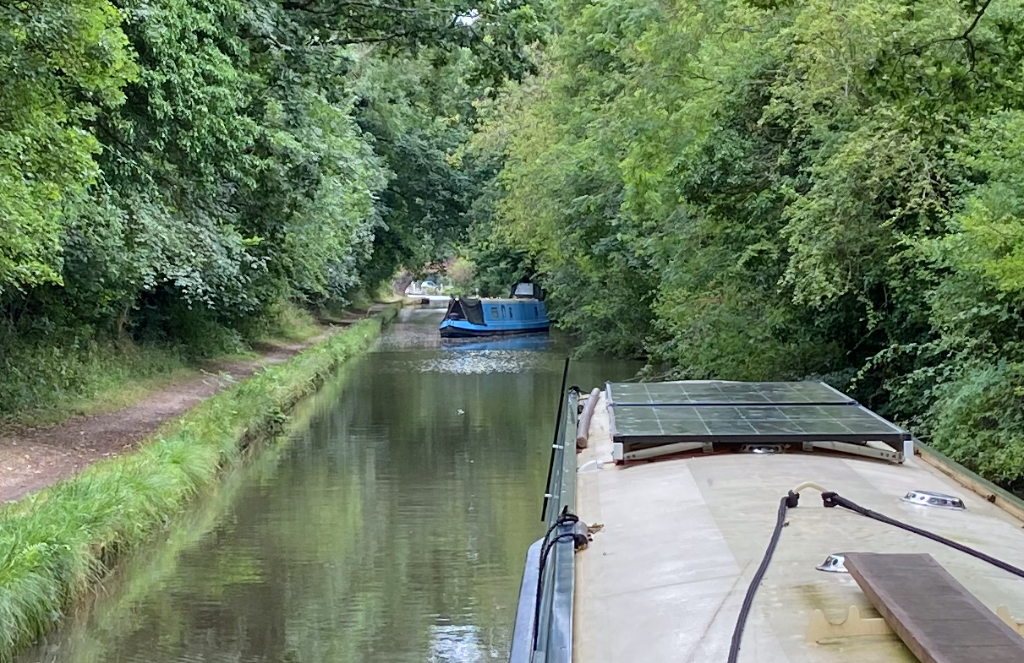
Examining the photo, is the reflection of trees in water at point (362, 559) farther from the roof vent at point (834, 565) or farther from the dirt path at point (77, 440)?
the roof vent at point (834, 565)

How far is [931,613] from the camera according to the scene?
331 cm

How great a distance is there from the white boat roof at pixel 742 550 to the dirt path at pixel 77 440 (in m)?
6.97

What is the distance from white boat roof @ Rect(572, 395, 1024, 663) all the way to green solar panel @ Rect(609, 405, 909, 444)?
0.16 metres

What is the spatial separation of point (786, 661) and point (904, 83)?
5.25m

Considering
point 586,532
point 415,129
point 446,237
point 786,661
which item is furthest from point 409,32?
point 446,237

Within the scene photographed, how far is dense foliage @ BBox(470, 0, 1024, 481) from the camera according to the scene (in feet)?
28.9

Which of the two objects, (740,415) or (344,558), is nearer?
(740,415)

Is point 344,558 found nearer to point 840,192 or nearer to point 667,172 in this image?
point 840,192

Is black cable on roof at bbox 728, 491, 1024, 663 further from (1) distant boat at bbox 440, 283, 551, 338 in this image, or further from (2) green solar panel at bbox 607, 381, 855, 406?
(1) distant boat at bbox 440, 283, 551, 338

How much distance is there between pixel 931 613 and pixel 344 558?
8.01 meters

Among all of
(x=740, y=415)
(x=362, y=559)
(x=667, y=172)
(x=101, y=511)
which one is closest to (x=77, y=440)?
(x=101, y=511)

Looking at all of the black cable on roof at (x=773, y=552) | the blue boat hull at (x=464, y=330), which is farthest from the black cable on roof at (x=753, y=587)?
the blue boat hull at (x=464, y=330)

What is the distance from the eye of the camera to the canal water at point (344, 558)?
831 centimetres

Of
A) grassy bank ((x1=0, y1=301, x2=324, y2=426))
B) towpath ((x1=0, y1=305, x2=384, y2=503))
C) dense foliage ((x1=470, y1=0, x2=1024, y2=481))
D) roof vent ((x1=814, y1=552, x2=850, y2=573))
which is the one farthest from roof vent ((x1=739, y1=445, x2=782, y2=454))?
grassy bank ((x1=0, y1=301, x2=324, y2=426))
